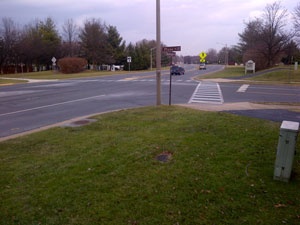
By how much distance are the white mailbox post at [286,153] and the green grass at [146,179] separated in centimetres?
22

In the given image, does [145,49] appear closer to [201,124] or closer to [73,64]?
[73,64]

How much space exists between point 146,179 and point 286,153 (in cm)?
235

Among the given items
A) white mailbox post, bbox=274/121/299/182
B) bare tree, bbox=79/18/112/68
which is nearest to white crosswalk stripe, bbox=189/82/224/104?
white mailbox post, bbox=274/121/299/182

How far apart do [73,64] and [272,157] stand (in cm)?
5860

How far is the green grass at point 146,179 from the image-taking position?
3840mm

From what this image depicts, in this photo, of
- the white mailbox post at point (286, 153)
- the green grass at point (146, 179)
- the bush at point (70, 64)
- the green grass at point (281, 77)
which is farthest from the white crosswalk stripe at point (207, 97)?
the bush at point (70, 64)

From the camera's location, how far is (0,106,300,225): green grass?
12.6 ft

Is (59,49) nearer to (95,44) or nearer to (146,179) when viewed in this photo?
(95,44)

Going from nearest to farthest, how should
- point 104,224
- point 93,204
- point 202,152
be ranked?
point 104,224, point 93,204, point 202,152

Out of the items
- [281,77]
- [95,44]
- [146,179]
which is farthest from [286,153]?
[95,44]

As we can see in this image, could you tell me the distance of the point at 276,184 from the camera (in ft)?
15.5

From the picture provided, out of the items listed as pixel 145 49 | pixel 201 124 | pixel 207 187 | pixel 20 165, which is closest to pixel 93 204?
pixel 207 187

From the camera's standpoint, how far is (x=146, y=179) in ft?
16.1

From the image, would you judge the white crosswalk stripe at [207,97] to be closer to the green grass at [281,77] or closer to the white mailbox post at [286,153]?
the white mailbox post at [286,153]
